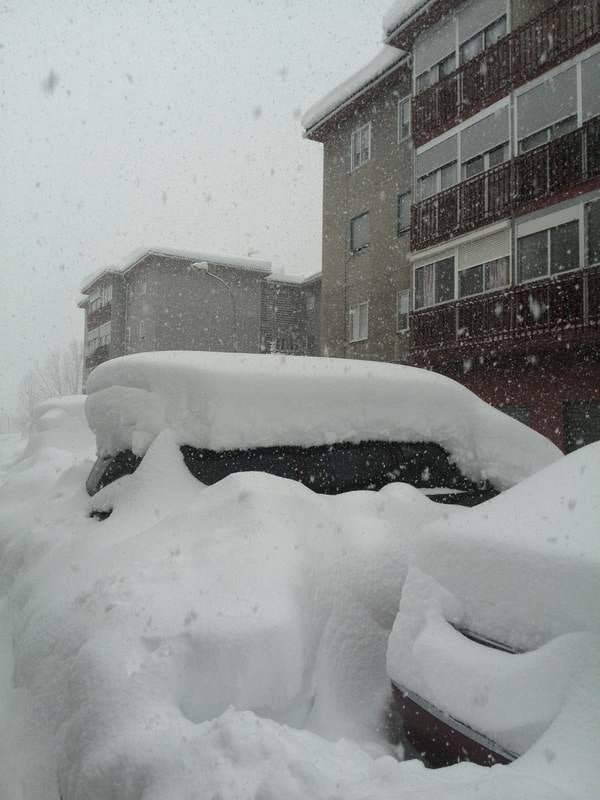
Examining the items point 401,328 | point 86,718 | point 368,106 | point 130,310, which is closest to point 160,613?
point 86,718

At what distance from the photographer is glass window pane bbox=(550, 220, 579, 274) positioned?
11.9m

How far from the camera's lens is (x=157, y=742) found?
1.83m

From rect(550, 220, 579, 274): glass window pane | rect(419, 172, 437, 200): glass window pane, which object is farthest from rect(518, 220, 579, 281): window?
rect(419, 172, 437, 200): glass window pane

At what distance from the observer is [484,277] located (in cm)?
1372

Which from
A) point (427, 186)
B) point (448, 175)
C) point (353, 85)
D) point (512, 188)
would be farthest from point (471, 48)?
point (353, 85)

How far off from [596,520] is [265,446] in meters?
1.92

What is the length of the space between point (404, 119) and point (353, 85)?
220 cm

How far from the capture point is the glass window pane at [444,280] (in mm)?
14845

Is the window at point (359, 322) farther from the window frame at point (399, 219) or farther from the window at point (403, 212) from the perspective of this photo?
the window at point (403, 212)

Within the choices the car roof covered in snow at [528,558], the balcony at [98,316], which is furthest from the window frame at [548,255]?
the balcony at [98,316]

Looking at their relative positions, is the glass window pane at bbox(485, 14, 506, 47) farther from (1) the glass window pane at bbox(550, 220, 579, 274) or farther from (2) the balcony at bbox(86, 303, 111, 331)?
(2) the balcony at bbox(86, 303, 111, 331)

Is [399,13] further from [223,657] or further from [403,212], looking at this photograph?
[223,657]

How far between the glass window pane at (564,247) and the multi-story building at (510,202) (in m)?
0.02

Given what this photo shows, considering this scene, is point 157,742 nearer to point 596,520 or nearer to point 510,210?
point 596,520
